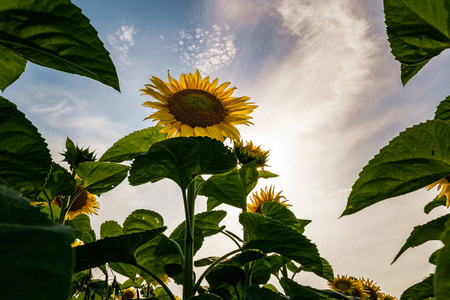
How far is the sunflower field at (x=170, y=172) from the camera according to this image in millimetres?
194

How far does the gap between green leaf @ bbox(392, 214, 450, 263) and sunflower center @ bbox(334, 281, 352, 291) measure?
273 cm

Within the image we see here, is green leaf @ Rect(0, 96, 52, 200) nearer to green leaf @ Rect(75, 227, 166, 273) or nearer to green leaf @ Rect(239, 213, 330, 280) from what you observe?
green leaf @ Rect(75, 227, 166, 273)

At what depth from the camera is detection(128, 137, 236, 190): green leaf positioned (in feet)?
3.30

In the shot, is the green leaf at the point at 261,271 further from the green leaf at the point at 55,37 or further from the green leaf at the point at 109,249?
the green leaf at the point at 55,37

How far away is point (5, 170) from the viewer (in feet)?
1.86

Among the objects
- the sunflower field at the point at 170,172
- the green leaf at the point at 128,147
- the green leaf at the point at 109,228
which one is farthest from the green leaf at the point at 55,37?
the green leaf at the point at 109,228

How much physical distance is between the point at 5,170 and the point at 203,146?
1.80 feet

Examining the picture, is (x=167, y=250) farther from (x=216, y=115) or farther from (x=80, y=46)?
(x=80, y=46)

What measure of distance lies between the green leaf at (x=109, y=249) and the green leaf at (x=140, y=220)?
66 cm

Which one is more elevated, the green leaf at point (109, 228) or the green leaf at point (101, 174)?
the green leaf at point (101, 174)

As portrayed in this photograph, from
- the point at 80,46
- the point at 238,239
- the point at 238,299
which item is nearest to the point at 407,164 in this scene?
the point at 80,46

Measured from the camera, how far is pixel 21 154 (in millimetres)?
580

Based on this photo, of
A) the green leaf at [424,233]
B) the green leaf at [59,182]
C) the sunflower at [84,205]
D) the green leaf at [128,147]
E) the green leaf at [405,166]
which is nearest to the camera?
the green leaf at [405,166]

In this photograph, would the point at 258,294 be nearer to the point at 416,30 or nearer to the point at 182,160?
the point at 182,160
